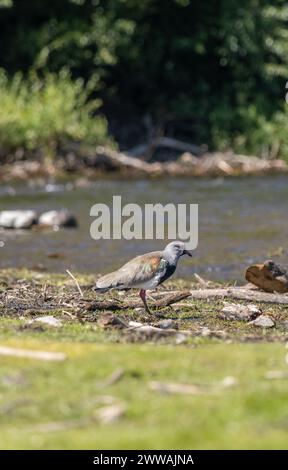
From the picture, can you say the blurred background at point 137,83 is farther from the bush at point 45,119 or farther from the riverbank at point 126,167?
the riverbank at point 126,167

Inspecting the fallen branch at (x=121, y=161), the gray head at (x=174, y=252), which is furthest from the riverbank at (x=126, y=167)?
the gray head at (x=174, y=252)

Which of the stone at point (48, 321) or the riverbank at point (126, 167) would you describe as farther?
the riverbank at point (126, 167)

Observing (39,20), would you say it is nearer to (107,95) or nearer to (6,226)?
(107,95)

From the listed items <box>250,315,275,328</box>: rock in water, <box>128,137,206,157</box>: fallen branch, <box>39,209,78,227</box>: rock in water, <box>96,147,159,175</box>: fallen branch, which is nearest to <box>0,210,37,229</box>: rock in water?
<box>39,209,78,227</box>: rock in water

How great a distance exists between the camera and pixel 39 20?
134 feet

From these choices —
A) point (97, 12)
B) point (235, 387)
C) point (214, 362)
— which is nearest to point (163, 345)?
point (214, 362)

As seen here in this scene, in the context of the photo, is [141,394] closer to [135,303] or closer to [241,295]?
[135,303]

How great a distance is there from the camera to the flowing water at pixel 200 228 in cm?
2000

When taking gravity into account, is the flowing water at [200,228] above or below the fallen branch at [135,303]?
below

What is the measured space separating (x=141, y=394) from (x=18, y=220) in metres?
16.6

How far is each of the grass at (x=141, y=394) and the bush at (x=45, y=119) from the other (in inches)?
970

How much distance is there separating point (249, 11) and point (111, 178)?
→ 9199 mm

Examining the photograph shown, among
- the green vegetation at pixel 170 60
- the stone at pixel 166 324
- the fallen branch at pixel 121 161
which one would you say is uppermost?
the green vegetation at pixel 170 60

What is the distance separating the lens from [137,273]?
1227cm
